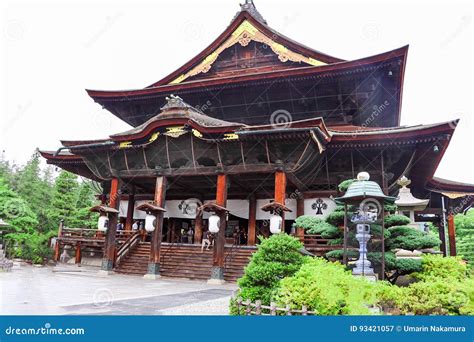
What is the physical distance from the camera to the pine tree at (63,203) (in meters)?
33.2

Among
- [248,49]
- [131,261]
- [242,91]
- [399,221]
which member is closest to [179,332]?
[399,221]

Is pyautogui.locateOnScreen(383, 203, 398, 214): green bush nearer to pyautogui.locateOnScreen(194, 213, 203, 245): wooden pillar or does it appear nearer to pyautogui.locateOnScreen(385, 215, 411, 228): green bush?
pyautogui.locateOnScreen(385, 215, 411, 228): green bush

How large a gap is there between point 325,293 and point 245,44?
1731 cm

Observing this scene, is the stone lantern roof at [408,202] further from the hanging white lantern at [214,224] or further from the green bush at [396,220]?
the hanging white lantern at [214,224]

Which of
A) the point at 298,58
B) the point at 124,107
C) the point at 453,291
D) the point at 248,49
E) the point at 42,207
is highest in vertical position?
the point at 248,49

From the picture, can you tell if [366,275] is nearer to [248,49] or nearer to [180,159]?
[180,159]

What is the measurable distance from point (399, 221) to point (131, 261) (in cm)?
1173

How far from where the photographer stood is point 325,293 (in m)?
6.89

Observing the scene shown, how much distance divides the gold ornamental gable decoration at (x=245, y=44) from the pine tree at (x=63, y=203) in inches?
675

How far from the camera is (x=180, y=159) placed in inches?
692

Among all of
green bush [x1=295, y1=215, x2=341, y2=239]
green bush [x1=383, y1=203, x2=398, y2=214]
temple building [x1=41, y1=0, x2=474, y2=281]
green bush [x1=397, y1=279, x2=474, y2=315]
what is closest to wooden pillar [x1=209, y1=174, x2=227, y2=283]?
temple building [x1=41, y1=0, x2=474, y2=281]

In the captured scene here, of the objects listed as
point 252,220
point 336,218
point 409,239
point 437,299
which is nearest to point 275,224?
point 336,218

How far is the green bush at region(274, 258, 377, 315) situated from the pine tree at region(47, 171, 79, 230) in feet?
98.5

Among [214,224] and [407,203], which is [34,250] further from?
[407,203]
